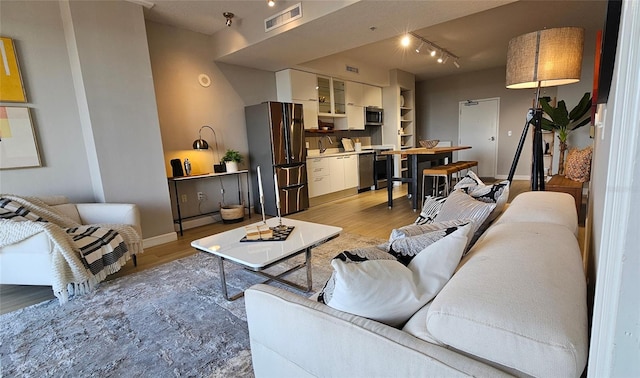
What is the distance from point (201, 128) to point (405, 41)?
2963 millimetres

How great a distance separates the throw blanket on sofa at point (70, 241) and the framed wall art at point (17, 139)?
52cm

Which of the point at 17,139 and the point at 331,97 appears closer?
the point at 17,139

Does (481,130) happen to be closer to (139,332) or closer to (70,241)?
(139,332)

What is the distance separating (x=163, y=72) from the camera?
367 cm

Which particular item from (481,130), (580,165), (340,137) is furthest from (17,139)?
(481,130)

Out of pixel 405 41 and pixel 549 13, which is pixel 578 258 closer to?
pixel 405 41

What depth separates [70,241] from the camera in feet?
7.13

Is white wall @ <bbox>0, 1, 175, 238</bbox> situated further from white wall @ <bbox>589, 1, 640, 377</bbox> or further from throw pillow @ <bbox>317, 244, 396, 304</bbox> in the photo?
white wall @ <bbox>589, 1, 640, 377</bbox>

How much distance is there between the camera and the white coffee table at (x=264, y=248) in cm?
174

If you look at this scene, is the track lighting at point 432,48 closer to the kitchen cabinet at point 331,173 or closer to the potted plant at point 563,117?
the potted plant at point 563,117

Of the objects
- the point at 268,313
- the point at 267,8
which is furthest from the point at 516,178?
the point at 268,313

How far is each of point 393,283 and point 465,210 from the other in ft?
2.63

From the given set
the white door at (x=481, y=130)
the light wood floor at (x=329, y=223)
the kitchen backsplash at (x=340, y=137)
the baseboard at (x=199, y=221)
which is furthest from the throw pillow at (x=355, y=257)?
the white door at (x=481, y=130)

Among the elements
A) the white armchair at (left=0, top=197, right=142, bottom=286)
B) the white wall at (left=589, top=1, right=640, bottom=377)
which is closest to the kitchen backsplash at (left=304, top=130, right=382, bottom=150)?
the white armchair at (left=0, top=197, right=142, bottom=286)
